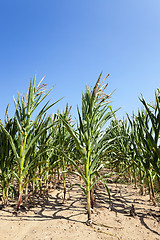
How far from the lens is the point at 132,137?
2.61 metres

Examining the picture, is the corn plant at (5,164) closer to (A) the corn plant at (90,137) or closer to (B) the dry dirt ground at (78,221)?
(B) the dry dirt ground at (78,221)

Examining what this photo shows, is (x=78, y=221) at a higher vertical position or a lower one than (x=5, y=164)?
lower

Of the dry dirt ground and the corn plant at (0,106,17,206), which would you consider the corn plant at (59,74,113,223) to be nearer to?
Answer: the dry dirt ground

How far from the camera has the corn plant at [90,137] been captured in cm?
164

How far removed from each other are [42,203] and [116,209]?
1009 millimetres

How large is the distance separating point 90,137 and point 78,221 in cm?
89

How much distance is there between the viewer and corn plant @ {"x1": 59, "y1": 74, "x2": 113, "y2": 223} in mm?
1645

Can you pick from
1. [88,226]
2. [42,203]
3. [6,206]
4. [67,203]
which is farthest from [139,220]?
[6,206]

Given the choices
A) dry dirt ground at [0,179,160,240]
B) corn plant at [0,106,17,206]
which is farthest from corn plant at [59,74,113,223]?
corn plant at [0,106,17,206]

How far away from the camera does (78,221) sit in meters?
1.65

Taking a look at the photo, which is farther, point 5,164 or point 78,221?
point 5,164

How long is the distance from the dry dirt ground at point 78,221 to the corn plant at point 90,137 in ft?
0.58

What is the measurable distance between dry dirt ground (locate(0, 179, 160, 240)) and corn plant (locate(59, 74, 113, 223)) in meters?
0.18

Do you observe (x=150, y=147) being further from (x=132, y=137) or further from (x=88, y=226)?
(x=88, y=226)
